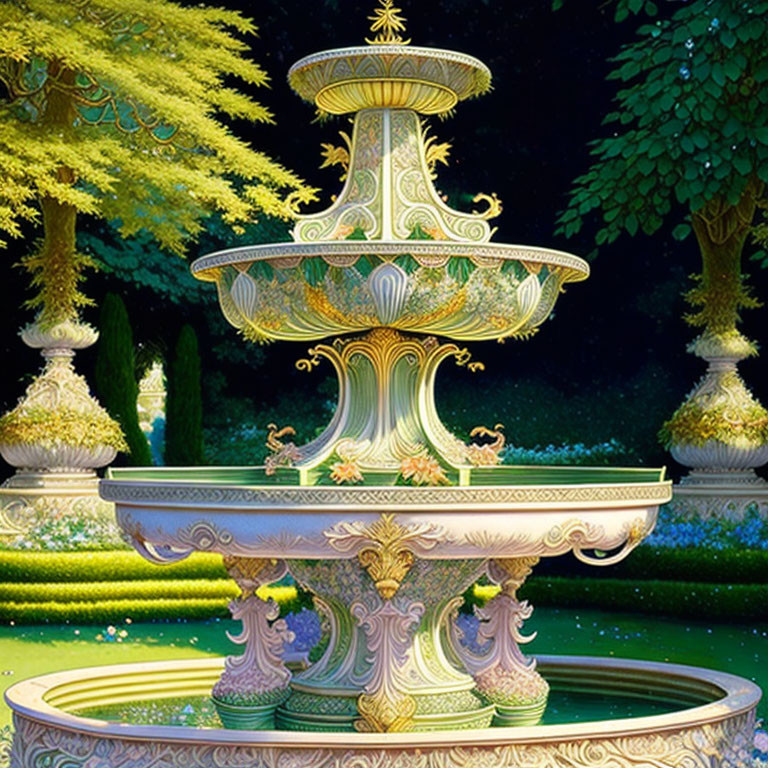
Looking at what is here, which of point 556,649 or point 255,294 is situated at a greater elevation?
point 255,294

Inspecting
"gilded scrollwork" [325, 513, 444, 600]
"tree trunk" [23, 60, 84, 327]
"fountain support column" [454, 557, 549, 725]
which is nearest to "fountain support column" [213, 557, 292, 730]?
"fountain support column" [454, 557, 549, 725]

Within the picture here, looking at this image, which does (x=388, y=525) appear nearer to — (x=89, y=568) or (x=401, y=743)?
(x=401, y=743)

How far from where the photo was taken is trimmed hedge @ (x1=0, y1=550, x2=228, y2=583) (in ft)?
44.4

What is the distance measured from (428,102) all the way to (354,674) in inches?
112

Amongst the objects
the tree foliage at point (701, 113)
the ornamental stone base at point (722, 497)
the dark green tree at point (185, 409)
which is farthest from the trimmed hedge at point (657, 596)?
the dark green tree at point (185, 409)

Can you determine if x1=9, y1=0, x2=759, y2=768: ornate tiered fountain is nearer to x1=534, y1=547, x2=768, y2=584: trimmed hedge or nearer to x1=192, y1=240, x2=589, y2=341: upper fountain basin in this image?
x1=192, y1=240, x2=589, y2=341: upper fountain basin

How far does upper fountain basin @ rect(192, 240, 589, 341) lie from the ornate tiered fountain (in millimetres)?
11

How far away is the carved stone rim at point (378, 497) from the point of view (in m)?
5.48

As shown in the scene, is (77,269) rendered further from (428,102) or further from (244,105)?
(428,102)

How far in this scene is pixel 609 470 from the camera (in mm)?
7465

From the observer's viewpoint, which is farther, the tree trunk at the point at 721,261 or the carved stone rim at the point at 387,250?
the tree trunk at the point at 721,261

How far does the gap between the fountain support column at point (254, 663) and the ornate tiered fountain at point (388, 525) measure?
0.01m

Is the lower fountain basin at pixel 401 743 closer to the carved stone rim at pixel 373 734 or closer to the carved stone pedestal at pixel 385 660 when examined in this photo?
the carved stone rim at pixel 373 734

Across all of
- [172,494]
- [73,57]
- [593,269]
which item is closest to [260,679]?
[172,494]
